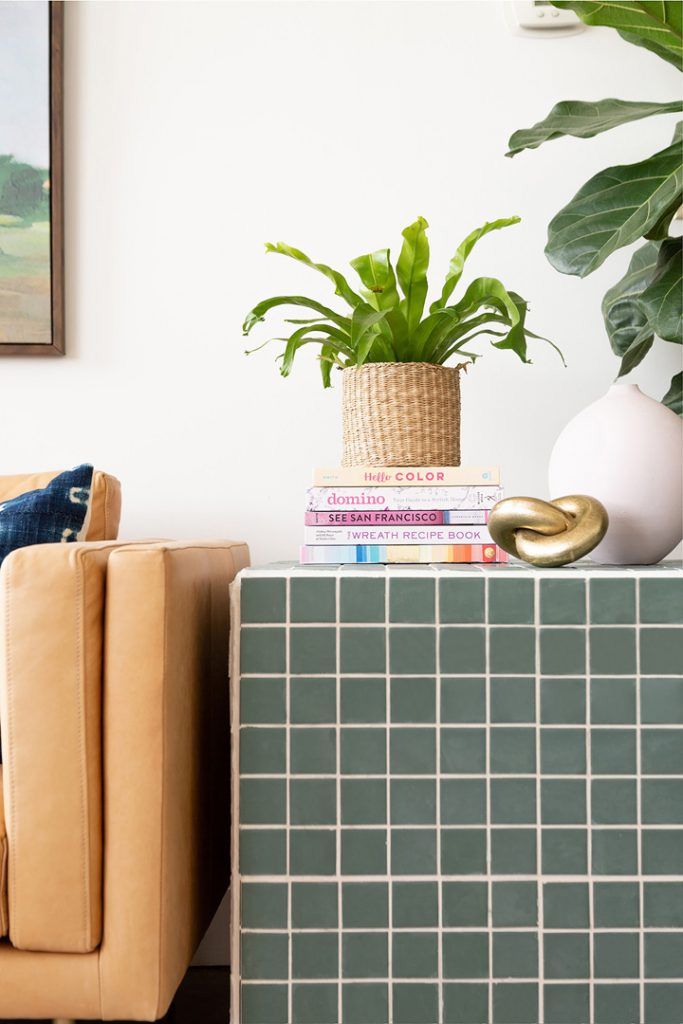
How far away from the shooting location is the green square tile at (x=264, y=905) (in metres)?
0.95

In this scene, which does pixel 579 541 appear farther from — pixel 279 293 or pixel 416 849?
pixel 279 293

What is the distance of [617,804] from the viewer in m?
0.96

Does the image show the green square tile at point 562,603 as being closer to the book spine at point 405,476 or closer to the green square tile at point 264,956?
the book spine at point 405,476

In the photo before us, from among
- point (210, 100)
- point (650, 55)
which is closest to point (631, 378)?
point (650, 55)

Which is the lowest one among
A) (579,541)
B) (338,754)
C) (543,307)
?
(338,754)

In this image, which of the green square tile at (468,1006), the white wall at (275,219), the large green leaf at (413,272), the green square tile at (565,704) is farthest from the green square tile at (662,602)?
the white wall at (275,219)

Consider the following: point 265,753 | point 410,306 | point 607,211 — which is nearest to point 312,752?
point 265,753

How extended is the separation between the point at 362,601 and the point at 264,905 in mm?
347

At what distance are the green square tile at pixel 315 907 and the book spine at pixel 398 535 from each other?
45cm

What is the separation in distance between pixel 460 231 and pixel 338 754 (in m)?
1.06

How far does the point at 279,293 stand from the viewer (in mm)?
1636

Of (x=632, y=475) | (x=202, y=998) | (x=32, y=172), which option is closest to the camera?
(x=632, y=475)

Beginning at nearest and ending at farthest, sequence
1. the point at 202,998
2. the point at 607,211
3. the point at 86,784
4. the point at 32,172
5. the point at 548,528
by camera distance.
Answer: the point at 86,784, the point at 548,528, the point at 607,211, the point at 202,998, the point at 32,172

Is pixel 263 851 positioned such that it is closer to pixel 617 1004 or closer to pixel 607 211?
pixel 617 1004
